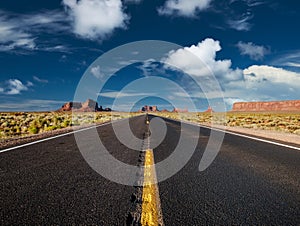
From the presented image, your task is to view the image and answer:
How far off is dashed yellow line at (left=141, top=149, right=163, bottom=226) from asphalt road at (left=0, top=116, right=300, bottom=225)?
76 mm

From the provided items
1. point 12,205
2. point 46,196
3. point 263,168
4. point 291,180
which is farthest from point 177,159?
point 12,205

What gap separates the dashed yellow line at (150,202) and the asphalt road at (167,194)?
0.08 meters

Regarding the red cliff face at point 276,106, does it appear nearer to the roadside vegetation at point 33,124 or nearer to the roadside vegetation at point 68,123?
the roadside vegetation at point 68,123

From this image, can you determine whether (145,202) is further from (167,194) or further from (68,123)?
(68,123)

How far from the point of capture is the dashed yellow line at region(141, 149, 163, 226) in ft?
7.66

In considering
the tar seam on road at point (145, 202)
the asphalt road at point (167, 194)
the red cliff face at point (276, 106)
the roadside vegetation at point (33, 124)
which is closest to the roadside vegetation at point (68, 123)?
the roadside vegetation at point (33, 124)

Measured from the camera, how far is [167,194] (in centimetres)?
311

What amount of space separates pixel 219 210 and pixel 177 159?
290 centimetres

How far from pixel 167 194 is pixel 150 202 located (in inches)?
14.8

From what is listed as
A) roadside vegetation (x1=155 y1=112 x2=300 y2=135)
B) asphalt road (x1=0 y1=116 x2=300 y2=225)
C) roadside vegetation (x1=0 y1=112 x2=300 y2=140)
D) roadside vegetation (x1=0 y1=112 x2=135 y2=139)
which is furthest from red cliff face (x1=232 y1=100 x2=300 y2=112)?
asphalt road (x1=0 y1=116 x2=300 y2=225)

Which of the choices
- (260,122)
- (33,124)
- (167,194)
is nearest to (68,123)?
(33,124)

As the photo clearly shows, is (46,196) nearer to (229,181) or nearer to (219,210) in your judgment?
(219,210)

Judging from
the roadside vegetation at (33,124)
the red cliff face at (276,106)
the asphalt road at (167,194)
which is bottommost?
the roadside vegetation at (33,124)

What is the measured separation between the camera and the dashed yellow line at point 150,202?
2.33 m
